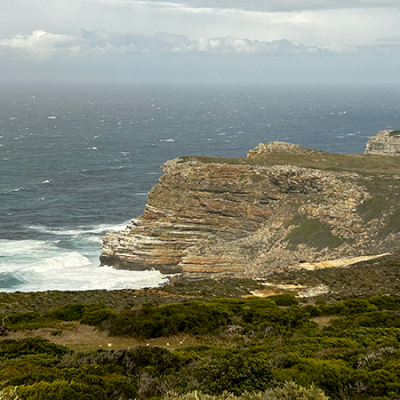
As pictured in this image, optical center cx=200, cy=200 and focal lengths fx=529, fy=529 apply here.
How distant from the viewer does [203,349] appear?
63.4 ft

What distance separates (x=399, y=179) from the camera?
6016 cm

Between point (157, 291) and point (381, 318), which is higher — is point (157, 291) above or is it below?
below

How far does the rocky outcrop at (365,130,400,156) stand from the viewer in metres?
98.6

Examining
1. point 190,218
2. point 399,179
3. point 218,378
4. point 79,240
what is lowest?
point 79,240

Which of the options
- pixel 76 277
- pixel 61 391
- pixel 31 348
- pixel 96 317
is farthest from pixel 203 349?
pixel 76 277

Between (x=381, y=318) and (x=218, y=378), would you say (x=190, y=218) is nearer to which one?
(x=381, y=318)

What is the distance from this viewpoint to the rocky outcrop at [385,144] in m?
98.6

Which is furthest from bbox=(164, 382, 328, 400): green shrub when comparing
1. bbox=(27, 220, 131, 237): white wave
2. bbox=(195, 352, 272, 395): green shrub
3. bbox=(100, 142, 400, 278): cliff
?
bbox=(27, 220, 131, 237): white wave

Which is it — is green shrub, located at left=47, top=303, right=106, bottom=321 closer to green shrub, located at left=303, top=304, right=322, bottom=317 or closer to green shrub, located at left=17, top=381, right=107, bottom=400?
green shrub, located at left=303, top=304, right=322, bottom=317

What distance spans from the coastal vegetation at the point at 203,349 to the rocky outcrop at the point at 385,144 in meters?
73.5

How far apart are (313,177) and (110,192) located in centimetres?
5027

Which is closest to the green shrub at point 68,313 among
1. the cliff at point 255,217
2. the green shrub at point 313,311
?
the green shrub at point 313,311

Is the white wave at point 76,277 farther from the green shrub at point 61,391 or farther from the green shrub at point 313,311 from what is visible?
the green shrub at point 61,391

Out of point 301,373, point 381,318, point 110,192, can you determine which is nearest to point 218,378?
point 301,373
